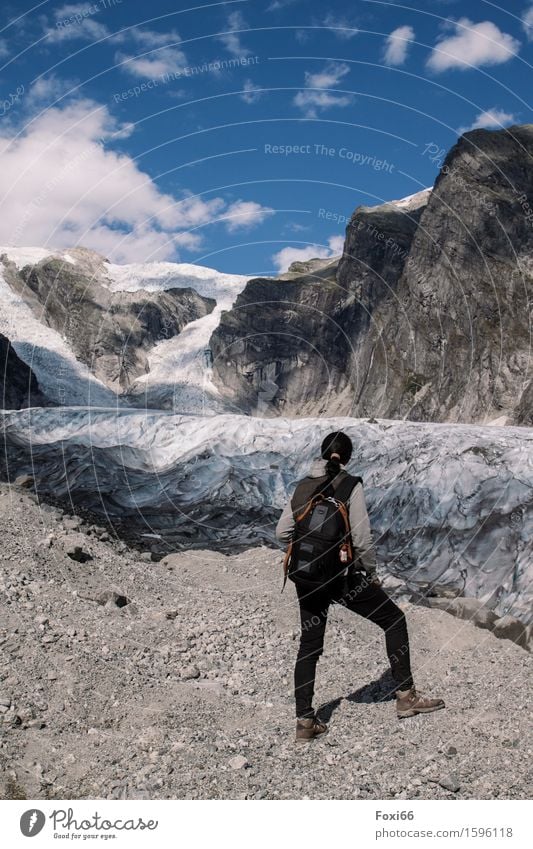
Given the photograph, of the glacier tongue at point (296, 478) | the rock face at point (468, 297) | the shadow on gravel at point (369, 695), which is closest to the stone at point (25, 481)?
the glacier tongue at point (296, 478)

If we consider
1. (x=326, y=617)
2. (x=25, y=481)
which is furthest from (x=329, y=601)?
(x=25, y=481)

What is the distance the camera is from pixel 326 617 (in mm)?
7359

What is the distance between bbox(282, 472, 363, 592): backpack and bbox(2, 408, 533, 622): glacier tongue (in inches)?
260

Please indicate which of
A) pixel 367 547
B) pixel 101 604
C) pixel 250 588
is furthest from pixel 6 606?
pixel 367 547

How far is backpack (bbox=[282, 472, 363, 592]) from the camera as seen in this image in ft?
23.3

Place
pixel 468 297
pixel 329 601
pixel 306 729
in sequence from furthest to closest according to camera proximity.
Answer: pixel 468 297
pixel 306 729
pixel 329 601

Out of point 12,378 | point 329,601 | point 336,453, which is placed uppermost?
point 12,378

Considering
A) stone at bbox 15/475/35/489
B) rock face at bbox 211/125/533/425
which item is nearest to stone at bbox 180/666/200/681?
stone at bbox 15/475/35/489

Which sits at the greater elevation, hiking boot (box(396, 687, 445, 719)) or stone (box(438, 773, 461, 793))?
hiking boot (box(396, 687, 445, 719))

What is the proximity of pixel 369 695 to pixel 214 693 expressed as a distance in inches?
74.3

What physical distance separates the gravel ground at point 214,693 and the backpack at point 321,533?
173 centimetres

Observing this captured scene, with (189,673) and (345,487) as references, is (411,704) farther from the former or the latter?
(189,673)

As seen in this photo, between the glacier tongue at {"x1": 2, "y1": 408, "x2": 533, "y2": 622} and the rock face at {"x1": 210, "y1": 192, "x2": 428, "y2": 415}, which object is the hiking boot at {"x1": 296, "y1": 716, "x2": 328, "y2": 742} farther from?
the rock face at {"x1": 210, "y1": 192, "x2": 428, "y2": 415}

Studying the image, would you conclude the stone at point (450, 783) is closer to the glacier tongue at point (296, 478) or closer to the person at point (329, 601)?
the person at point (329, 601)
